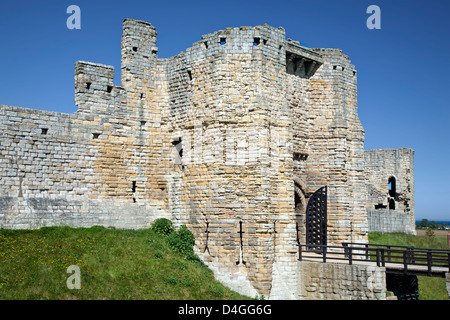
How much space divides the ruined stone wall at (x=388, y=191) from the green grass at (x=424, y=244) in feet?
5.01

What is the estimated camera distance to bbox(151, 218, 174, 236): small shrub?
63.5ft

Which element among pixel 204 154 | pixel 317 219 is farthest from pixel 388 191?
pixel 204 154

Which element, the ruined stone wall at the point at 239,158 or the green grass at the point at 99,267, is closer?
the green grass at the point at 99,267

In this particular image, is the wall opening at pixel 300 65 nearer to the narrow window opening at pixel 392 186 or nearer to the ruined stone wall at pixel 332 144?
the ruined stone wall at pixel 332 144

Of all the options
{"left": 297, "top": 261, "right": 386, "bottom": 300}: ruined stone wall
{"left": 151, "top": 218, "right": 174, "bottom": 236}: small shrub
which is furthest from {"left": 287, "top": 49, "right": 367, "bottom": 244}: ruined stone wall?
{"left": 151, "top": 218, "right": 174, "bottom": 236}: small shrub

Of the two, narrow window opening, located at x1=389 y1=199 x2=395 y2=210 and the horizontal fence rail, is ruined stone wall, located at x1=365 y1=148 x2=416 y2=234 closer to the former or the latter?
narrow window opening, located at x1=389 y1=199 x2=395 y2=210

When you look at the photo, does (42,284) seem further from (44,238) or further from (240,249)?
(240,249)

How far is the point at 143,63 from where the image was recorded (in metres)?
20.5

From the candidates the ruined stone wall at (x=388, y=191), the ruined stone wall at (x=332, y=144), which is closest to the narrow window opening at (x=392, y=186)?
the ruined stone wall at (x=388, y=191)

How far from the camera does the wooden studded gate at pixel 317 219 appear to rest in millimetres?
21031

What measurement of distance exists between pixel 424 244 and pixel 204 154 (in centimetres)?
1997

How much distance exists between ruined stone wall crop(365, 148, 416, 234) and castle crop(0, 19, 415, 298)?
14.1 m
